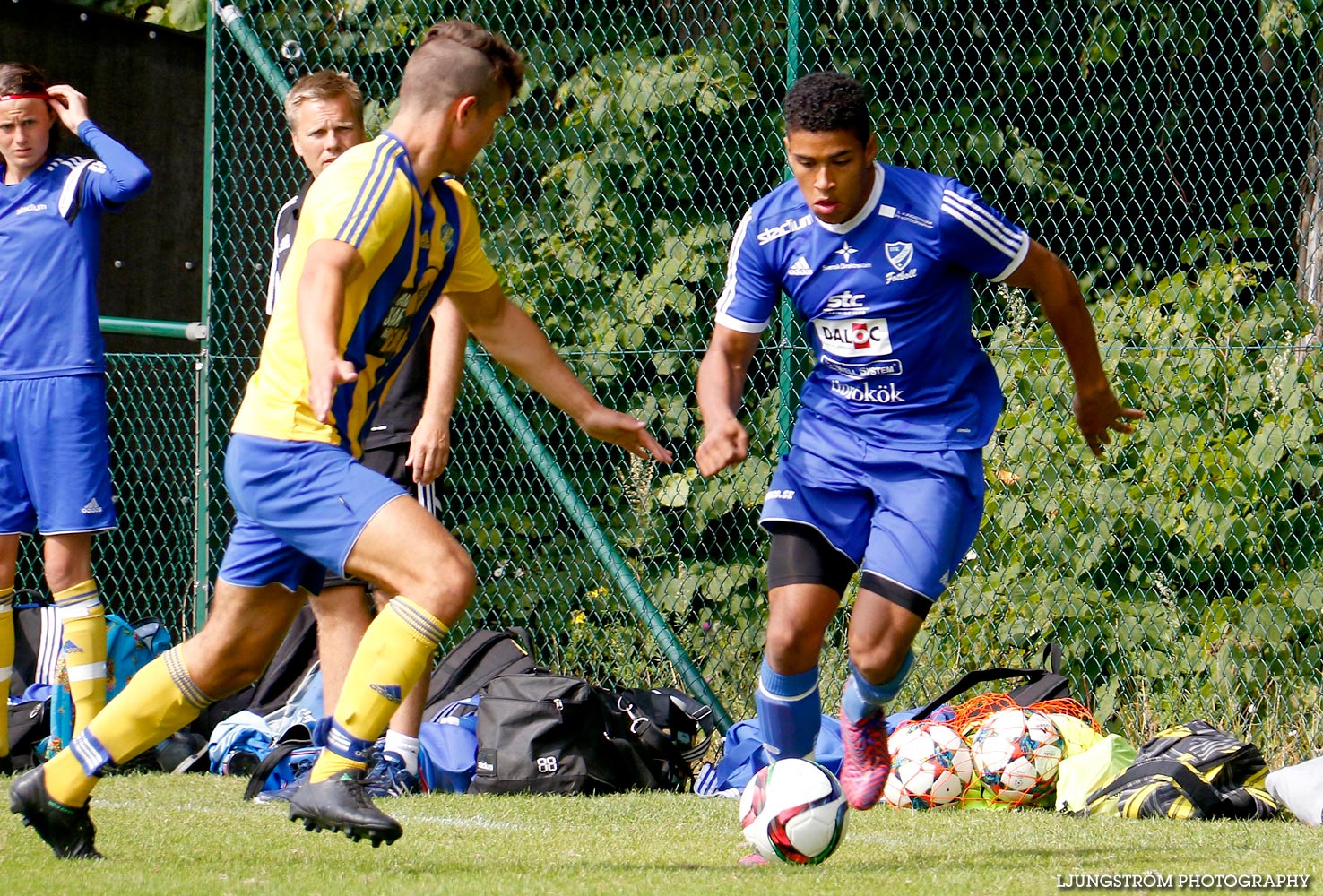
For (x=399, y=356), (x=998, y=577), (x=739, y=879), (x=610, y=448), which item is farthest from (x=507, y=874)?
(x=610, y=448)

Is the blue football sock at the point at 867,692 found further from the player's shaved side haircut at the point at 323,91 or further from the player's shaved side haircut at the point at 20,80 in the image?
the player's shaved side haircut at the point at 20,80

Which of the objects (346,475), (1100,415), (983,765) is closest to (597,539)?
(983,765)

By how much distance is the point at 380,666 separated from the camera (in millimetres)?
3438

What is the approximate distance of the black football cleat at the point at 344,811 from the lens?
3213 mm

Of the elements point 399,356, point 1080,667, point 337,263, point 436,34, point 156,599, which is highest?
point 436,34

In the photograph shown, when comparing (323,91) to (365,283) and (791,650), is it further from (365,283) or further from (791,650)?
(791,650)

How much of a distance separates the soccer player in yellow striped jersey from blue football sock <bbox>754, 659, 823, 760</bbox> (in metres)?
0.78

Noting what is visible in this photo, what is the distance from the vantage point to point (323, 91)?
17.0ft

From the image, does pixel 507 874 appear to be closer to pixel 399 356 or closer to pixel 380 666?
pixel 380 666

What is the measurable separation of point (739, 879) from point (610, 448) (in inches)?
147

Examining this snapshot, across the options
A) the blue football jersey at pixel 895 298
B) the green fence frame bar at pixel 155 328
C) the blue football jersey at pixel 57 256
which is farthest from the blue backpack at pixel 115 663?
the blue football jersey at pixel 895 298

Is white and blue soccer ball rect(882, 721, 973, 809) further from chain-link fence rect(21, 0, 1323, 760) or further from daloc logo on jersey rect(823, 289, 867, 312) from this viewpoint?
daloc logo on jersey rect(823, 289, 867, 312)

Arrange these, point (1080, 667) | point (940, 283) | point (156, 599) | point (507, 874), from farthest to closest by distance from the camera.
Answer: point (156, 599) < point (1080, 667) < point (940, 283) < point (507, 874)

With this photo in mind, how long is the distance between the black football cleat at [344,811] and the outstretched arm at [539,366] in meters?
1.06
